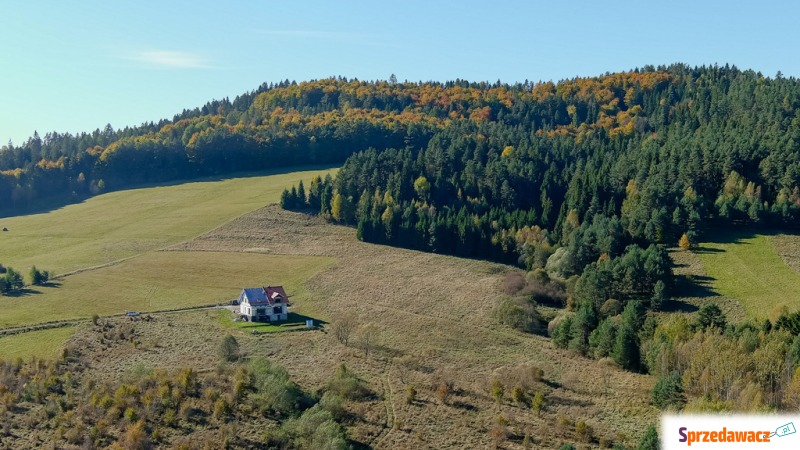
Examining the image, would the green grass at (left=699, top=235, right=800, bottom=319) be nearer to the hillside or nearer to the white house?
the hillside

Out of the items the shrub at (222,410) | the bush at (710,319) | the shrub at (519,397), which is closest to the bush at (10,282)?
the shrub at (222,410)

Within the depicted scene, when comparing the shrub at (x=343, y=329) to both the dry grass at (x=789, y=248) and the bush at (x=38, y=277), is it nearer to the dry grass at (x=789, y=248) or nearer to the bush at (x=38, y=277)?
the bush at (x=38, y=277)

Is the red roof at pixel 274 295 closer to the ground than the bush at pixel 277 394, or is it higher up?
higher up

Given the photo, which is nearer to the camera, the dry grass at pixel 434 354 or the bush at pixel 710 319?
the dry grass at pixel 434 354

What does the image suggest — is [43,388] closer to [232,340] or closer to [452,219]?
[232,340]

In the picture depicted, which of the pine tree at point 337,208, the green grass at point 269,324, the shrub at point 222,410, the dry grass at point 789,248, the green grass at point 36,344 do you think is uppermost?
the pine tree at point 337,208

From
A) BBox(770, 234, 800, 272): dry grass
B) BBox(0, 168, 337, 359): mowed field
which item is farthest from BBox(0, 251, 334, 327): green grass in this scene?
BBox(770, 234, 800, 272): dry grass

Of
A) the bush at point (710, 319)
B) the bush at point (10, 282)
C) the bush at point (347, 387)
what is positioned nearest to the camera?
the bush at point (347, 387)

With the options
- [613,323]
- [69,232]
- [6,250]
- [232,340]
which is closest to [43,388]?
[232,340]

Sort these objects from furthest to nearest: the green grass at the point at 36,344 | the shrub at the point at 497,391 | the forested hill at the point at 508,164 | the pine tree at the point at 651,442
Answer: the forested hill at the point at 508,164, the green grass at the point at 36,344, the shrub at the point at 497,391, the pine tree at the point at 651,442
